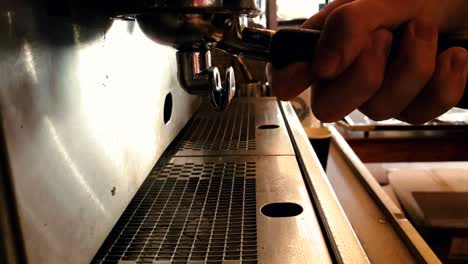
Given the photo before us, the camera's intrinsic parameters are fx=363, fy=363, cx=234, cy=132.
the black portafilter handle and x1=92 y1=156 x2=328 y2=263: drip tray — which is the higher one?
the black portafilter handle

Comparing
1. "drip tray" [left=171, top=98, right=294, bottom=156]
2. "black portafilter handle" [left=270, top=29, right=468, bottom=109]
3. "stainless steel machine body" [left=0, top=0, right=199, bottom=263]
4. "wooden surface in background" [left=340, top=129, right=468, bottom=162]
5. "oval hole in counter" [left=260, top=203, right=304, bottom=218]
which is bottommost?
"wooden surface in background" [left=340, top=129, right=468, bottom=162]

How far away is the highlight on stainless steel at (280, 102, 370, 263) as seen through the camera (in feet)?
1.30

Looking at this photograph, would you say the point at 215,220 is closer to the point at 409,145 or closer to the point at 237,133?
the point at 237,133

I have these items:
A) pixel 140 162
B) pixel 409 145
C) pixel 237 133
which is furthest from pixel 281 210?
pixel 409 145

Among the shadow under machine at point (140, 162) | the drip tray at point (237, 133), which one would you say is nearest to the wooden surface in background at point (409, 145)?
the drip tray at point (237, 133)

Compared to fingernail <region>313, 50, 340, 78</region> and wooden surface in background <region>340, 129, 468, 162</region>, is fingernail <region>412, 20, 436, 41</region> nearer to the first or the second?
fingernail <region>313, 50, 340, 78</region>

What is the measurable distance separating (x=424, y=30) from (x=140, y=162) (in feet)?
1.32

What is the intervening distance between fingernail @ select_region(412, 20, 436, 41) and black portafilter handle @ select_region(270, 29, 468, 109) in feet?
0.04

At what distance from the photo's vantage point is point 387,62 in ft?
0.95

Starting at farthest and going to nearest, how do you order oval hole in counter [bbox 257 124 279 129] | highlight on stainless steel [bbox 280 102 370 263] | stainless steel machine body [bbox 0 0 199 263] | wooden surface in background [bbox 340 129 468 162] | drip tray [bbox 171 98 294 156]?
wooden surface in background [bbox 340 129 468 162] → oval hole in counter [bbox 257 124 279 129] → drip tray [bbox 171 98 294 156] → highlight on stainless steel [bbox 280 102 370 263] → stainless steel machine body [bbox 0 0 199 263]

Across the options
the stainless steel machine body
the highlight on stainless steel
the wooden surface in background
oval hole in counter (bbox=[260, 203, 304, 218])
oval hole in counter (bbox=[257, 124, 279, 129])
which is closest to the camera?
the stainless steel machine body

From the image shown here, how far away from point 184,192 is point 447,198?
105cm

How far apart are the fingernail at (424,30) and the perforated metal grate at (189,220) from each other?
0.27 m

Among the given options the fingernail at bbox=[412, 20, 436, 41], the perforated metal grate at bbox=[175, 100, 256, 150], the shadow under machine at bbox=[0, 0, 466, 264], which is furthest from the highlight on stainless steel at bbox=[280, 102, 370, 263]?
the fingernail at bbox=[412, 20, 436, 41]
